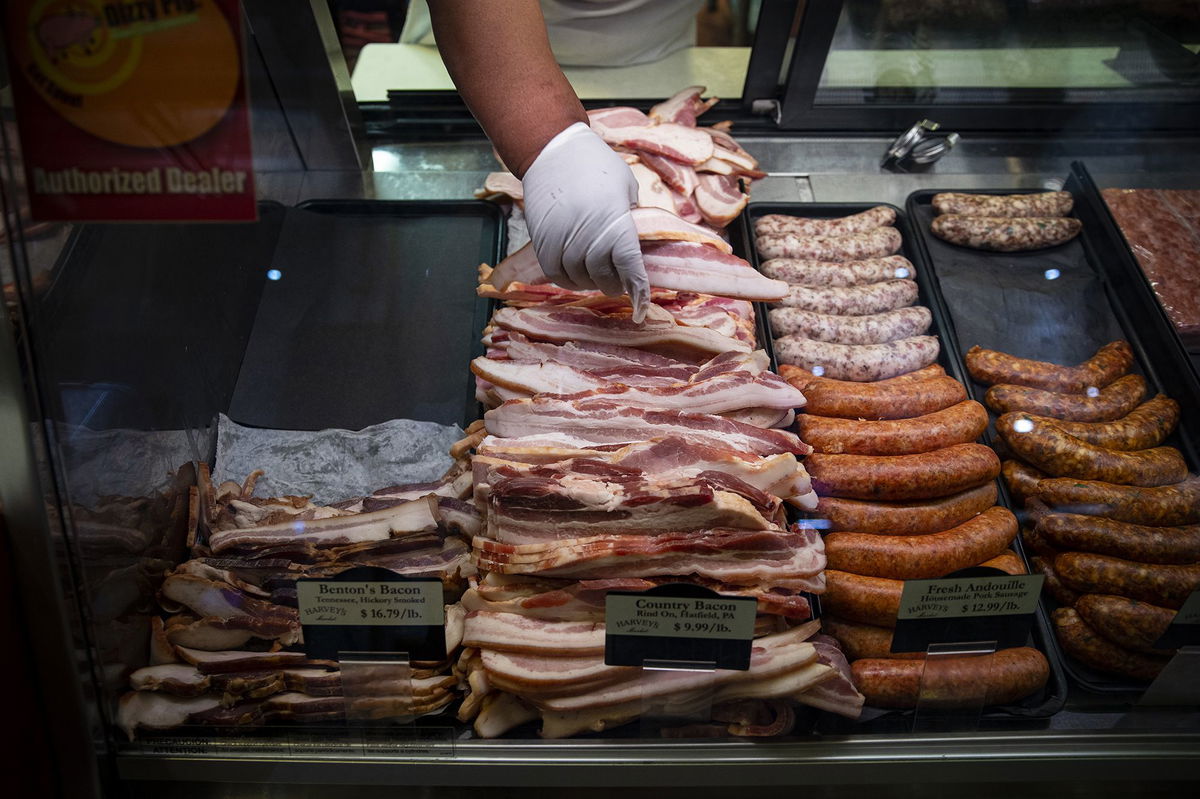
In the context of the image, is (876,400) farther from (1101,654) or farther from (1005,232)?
(1005,232)

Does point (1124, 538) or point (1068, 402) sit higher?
point (1068, 402)

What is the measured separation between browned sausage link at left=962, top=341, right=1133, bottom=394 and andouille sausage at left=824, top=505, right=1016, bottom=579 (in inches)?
29.1

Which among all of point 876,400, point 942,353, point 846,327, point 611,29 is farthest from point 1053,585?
point 611,29

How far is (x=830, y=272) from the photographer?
3.42m

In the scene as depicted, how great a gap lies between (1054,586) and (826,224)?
5.45 ft

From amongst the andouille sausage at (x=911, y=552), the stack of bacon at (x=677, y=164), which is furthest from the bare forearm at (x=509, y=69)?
the andouille sausage at (x=911, y=552)

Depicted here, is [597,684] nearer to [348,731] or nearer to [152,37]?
[348,731]

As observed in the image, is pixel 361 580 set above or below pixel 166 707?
above

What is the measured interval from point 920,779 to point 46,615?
220cm

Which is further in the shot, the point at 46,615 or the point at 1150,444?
the point at 1150,444

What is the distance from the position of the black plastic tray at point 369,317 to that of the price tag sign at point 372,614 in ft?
3.23

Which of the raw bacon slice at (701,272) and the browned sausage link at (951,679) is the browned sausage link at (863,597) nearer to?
the browned sausage link at (951,679)

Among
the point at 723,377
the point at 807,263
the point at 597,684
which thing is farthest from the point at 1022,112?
the point at 597,684

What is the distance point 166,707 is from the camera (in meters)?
2.22
